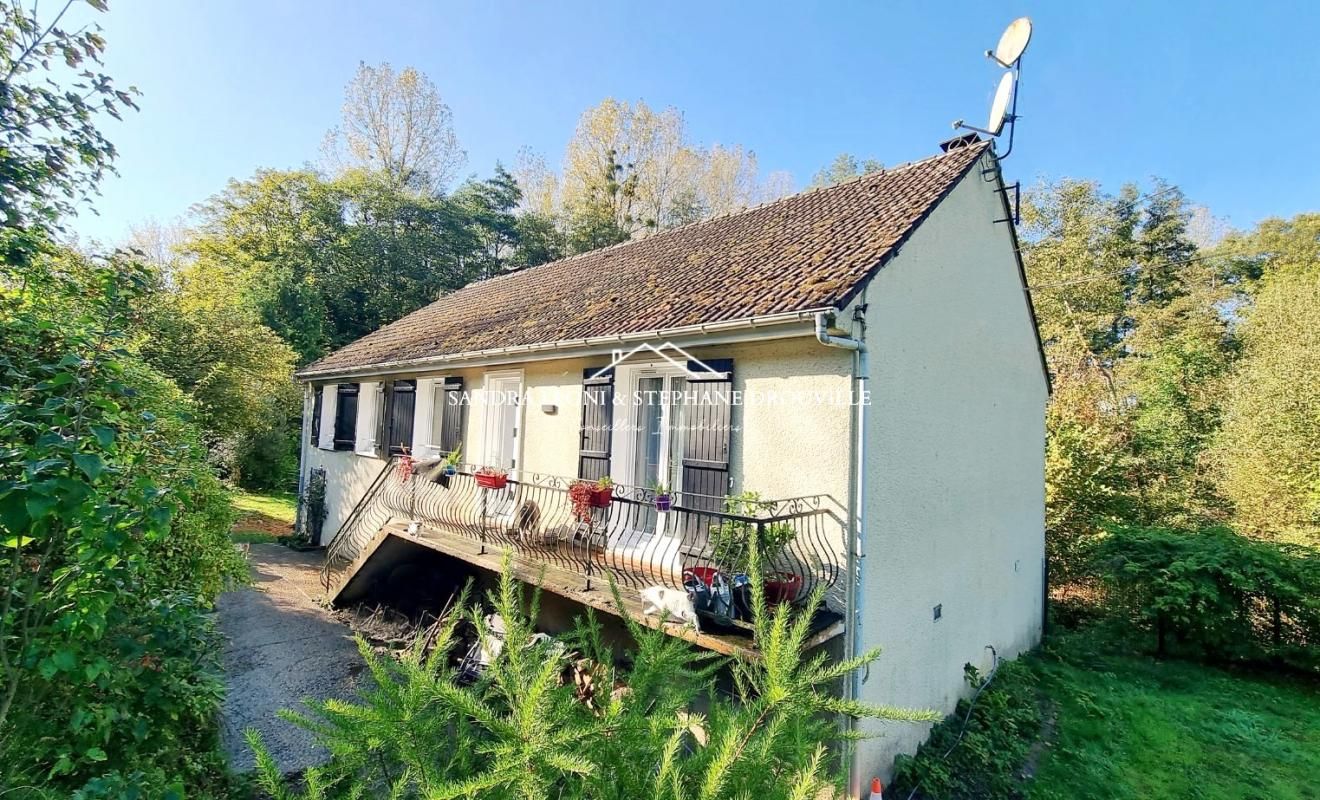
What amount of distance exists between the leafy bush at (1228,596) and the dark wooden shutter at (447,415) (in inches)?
516

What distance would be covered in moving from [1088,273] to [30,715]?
29703mm

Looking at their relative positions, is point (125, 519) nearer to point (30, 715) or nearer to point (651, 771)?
point (30, 715)

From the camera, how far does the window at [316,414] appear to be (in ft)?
49.3

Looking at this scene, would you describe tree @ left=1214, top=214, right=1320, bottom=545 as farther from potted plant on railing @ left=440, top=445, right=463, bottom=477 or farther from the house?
potted plant on railing @ left=440, top=445, right=463, bottom=477

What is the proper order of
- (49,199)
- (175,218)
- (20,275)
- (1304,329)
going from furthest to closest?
(175,218) → (1304,329) → (49,199) → (20,275)

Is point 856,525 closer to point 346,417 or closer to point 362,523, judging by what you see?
point 362,523

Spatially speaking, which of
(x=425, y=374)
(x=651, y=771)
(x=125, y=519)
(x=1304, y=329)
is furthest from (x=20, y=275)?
(x=1304, y=329)

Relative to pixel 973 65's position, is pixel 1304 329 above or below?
below

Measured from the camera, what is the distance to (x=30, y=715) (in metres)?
3.15

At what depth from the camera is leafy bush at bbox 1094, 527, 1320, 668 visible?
963cm

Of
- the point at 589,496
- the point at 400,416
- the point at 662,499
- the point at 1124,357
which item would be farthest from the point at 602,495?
the point at 1124,357

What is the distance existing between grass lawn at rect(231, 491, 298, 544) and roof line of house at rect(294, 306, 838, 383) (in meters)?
7.21

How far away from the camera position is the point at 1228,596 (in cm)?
998

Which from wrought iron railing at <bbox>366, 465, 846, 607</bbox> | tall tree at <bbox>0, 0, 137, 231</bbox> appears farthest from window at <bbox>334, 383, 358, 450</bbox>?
tall tree at <bbox>0, 0, 137, 231</bbox>
